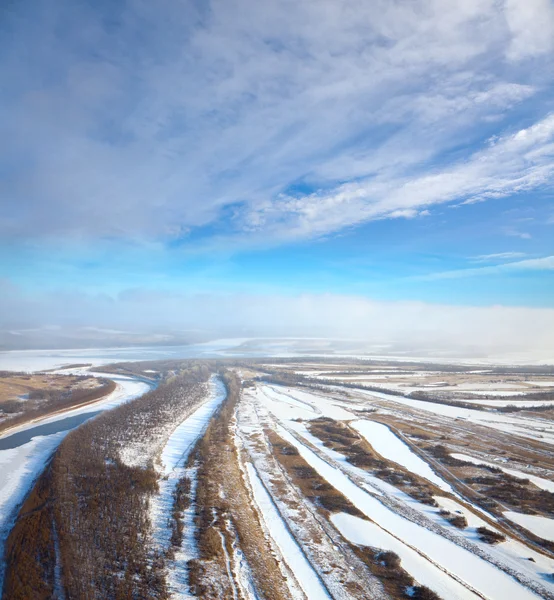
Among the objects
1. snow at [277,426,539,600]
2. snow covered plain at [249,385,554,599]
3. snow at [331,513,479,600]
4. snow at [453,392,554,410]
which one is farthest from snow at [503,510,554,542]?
snow at [453,392,554,410]

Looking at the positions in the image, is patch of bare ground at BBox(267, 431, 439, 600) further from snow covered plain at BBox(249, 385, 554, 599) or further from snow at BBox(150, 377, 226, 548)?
snow at BBox(150, 377, 226, 548)

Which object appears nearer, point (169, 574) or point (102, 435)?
point (169, 574)

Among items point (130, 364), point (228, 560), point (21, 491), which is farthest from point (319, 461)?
point (130, 364)

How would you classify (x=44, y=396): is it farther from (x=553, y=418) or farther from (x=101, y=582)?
(x=553, y=418)

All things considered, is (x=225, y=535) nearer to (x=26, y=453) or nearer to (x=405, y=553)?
(x=405, y=553)

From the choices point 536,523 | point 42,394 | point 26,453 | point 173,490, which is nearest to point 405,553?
point 536,523

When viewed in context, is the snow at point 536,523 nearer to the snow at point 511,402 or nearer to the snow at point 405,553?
the snow at point 405,553

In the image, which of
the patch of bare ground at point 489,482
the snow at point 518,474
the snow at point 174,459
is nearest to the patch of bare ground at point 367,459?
the patch of bare ground at point 489,482
